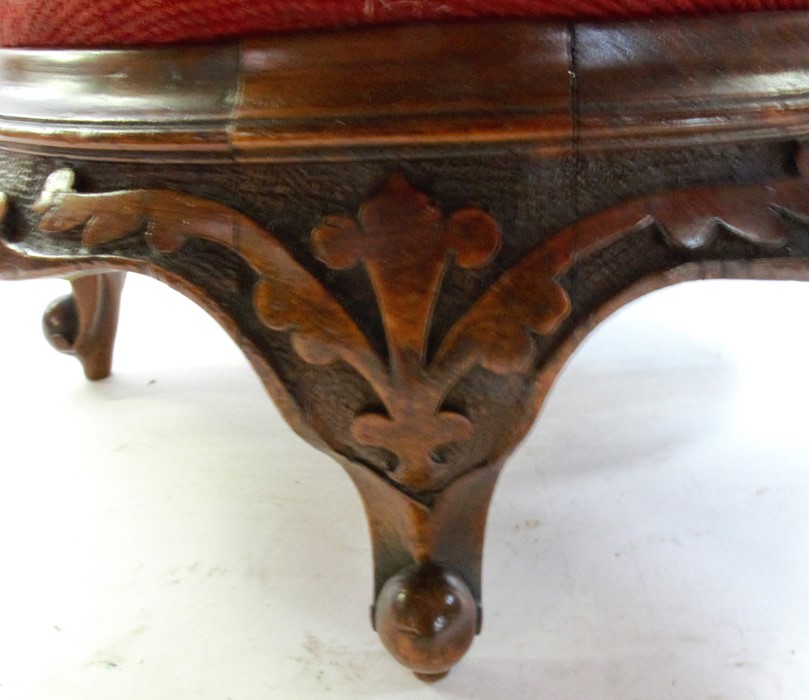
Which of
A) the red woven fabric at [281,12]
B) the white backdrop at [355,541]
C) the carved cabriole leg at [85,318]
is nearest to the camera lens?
the red woven fabric at [281,12]

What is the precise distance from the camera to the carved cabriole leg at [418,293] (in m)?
0.53

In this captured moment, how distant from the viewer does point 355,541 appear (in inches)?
31.6

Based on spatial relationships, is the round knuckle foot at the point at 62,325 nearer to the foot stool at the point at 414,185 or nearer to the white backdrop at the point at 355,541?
the white backdrop at the point at 355,541

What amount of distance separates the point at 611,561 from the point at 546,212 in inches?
14.5

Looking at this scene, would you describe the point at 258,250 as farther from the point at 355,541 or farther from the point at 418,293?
the point at 355,541

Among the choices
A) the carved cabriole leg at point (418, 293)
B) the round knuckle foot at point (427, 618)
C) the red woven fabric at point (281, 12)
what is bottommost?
the round knuckle foot at point (427, 618)

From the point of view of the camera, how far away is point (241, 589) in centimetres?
75

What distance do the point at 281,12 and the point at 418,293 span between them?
6.9 inches

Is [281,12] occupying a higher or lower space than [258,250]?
higher

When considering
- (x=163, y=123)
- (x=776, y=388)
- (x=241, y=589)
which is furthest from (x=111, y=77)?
(x=776, y=388)

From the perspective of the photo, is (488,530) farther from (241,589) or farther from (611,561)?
(241,589)

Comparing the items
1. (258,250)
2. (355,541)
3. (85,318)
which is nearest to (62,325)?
(85,318)

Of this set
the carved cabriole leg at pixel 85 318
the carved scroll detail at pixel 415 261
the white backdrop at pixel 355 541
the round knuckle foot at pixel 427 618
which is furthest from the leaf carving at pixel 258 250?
the carved cabriole leg at pixel 85 318

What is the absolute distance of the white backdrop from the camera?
25.7 inches
